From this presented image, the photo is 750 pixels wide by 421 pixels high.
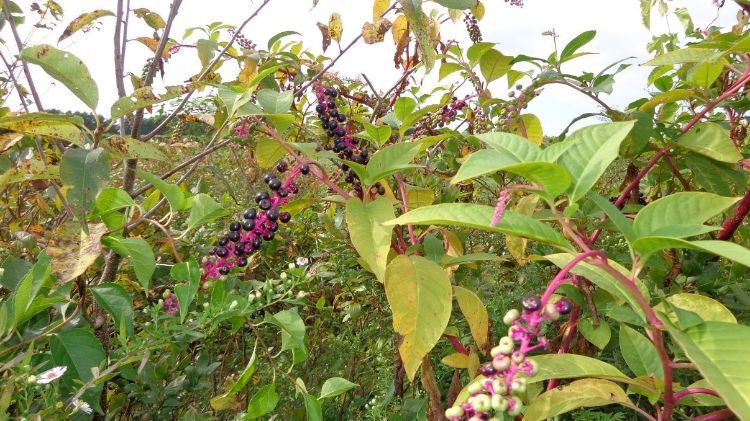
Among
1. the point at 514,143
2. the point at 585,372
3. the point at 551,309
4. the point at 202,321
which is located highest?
the point at 514,143

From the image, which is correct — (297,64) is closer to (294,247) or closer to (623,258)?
(294,247)

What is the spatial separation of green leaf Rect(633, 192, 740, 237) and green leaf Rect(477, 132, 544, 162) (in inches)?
6.2

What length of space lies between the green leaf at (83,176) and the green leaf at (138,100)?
13 centimetres

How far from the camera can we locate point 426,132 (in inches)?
85.2

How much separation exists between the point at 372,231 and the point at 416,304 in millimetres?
174

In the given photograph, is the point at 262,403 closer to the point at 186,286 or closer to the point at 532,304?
the point at 186,286

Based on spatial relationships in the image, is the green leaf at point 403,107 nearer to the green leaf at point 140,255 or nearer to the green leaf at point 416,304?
the green leaf at point 416,304

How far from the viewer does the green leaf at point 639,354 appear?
0.97 m

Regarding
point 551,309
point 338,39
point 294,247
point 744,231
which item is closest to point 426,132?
point 338,39

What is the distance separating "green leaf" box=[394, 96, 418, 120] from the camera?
1423mm

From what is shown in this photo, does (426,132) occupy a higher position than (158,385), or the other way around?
(426,132)

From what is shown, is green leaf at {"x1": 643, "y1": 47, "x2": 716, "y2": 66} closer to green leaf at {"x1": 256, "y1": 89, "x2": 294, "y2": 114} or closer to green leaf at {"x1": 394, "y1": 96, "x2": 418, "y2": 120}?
green leaf at {"x1": 394, "y1": 96, "x2": 418, "y2": 120}

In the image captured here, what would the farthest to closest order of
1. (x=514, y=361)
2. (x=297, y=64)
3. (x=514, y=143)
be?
(x=297, y=64) → (x=514, y=143) → (x=514, y=361)

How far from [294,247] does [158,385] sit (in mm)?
729
